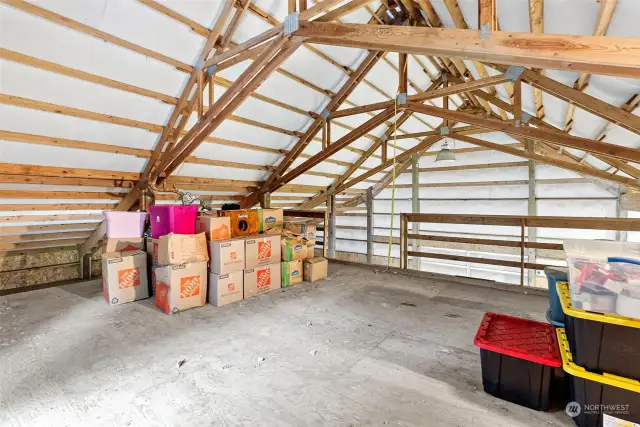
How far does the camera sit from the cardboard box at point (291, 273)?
4.10 metres

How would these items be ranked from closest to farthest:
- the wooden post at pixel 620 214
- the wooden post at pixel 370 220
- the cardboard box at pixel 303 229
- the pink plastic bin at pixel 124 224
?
the pink plastic bin at pixel 124 224
the cardboard box at pixel 303 229
the wooden post at pixel 620 214
the wooden post at pixel 370 220

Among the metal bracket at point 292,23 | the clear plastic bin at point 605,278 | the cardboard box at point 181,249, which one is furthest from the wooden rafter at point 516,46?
the cardboard box at point 181,249

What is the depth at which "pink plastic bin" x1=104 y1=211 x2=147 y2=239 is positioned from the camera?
379cm

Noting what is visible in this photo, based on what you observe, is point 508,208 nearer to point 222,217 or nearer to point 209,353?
point 222,217

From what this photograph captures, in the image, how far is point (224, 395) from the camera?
184 cm

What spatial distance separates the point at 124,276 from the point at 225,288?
3.83ft

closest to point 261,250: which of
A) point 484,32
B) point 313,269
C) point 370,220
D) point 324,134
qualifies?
point 313,269

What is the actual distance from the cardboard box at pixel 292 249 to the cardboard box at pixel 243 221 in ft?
1.44

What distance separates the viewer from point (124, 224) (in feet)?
12.8

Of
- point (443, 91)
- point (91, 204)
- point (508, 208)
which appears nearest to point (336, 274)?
point (443, 91)

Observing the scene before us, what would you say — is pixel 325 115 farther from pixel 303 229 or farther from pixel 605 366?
pixel 605 366

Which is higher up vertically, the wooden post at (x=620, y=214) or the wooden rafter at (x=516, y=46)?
the wooden rafter at (x=516, y=46)

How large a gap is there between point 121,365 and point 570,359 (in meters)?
2.78

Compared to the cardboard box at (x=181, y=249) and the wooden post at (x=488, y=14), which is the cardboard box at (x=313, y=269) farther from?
the wooden post at (x=488, y=14)
